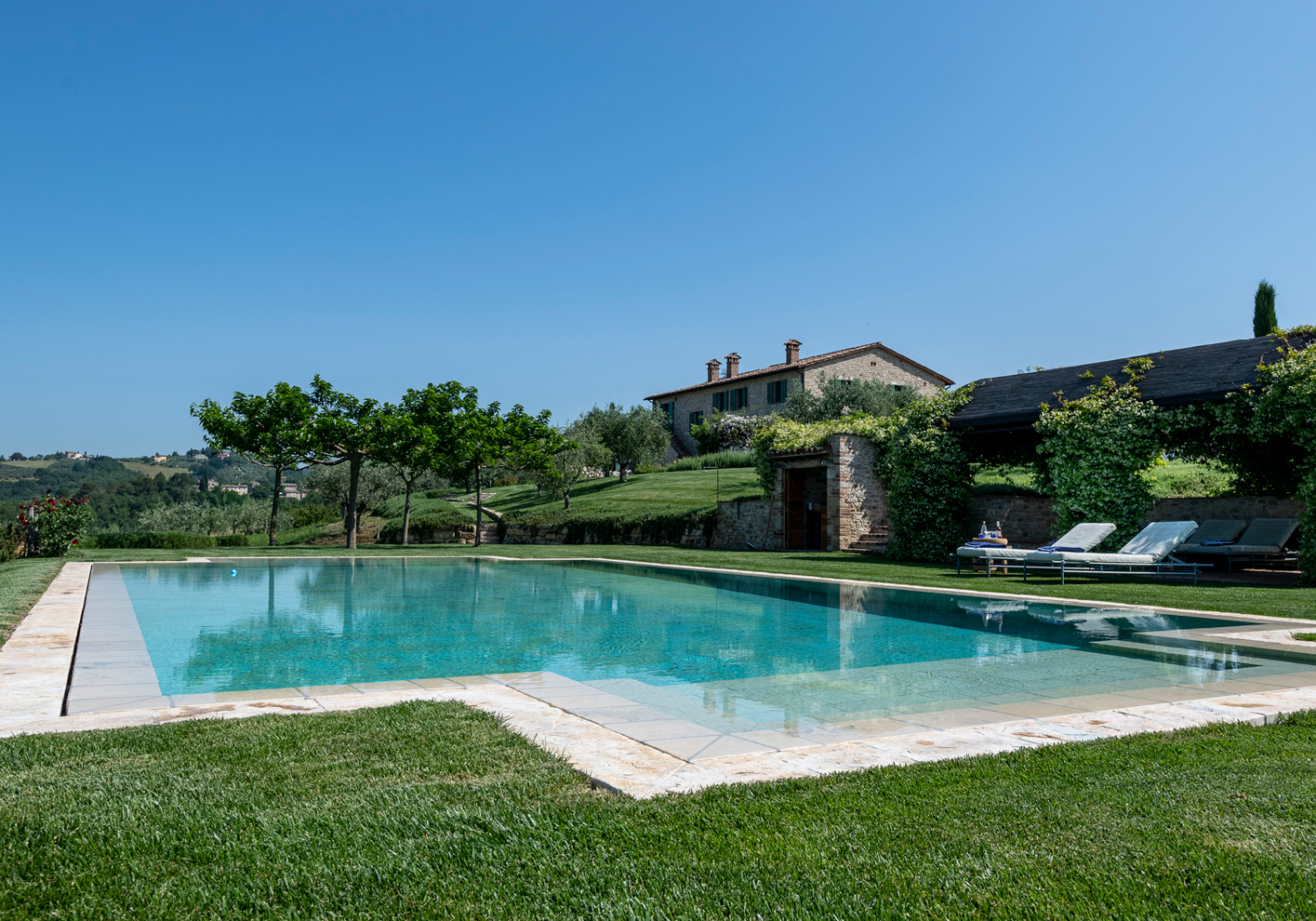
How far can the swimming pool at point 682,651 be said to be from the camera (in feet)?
17.5

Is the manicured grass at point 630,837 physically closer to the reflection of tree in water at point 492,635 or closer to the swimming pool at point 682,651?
the swimming pool at point 682,651

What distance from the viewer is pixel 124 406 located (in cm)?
3512

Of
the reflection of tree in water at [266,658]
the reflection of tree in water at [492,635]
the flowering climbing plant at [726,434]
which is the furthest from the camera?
the flowering climbing plant at [726,434]

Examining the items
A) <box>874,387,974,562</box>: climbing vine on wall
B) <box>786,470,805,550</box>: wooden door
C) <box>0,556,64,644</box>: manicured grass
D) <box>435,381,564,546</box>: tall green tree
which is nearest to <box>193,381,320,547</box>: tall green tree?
<box>435,381,564,546</box>: tall green tree

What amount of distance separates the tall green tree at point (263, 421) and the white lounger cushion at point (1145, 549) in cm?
2052

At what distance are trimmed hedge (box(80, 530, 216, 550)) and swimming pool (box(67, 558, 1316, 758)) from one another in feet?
37.8

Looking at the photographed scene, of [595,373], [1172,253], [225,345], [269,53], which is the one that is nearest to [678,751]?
[269,53]

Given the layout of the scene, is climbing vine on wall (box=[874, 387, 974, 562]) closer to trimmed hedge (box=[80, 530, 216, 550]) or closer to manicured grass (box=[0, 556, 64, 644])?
manicured grass (box=[0, 556, 64, 644])

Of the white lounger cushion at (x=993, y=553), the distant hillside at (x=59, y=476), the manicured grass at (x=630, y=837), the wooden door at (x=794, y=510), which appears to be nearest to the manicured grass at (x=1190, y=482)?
the white lounger cushion at (x=993, y=553)

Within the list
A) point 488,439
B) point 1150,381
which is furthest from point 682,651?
point 488,439

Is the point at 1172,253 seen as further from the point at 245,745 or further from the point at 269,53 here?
the point at 245,745

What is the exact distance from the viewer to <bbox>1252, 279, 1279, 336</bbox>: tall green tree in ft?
109

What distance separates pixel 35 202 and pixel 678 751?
25063mm

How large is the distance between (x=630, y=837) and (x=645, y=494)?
29.9 m
